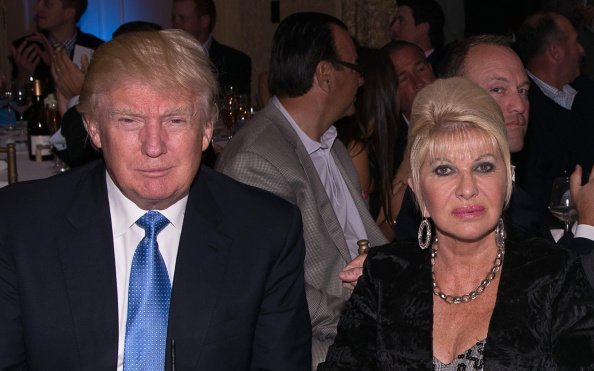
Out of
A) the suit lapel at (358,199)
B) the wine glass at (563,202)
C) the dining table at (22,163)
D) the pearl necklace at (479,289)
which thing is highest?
the pearl necklace at (479,289)

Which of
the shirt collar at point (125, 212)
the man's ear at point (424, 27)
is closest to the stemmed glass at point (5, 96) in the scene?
the man's ear at point (424, 27)

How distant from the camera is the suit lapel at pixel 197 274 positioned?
79.9 inches

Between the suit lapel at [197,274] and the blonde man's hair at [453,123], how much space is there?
501mm

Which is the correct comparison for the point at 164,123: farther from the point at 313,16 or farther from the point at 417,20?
the point at 417,20

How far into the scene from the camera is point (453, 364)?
2.07 meters

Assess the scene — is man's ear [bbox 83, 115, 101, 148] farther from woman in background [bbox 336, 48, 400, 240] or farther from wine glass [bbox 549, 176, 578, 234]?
woman in background [bbox 336, 48, 400, 240]

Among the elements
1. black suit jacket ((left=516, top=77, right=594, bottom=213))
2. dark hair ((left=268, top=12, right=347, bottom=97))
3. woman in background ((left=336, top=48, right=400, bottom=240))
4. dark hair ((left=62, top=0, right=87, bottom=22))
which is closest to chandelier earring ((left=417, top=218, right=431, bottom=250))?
dark hair ((left=268, top=12, right=347, bottom=97))

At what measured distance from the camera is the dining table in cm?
458

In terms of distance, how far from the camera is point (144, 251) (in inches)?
80.6

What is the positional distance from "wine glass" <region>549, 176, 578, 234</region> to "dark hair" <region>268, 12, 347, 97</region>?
1.03 meters

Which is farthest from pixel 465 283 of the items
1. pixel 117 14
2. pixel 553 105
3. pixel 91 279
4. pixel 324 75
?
pixel 117 14

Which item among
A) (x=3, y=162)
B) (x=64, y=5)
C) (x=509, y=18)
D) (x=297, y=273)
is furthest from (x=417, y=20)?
(x=297, y=273)

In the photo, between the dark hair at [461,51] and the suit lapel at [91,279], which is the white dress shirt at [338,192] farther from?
the suit lapel at [91,279]

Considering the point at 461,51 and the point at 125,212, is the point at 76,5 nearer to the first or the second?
the point at 461,51
